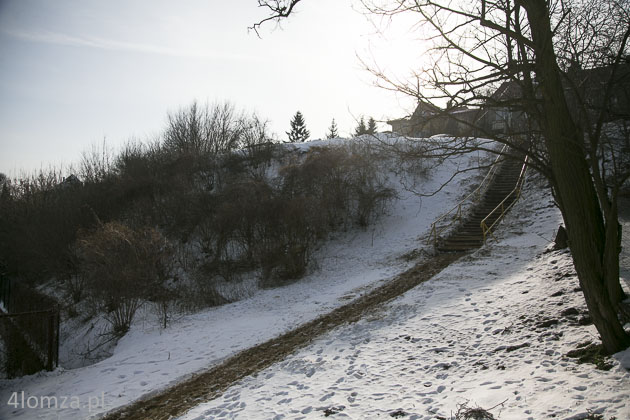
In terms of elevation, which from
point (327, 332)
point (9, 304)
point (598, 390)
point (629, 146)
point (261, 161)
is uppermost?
point (261, 161)

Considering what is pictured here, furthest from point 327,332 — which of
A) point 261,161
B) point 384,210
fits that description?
point 261,161

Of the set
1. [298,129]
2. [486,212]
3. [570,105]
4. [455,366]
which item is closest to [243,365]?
[455,366]

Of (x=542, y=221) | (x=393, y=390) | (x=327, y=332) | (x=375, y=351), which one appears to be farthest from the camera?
(x=542, y=221)

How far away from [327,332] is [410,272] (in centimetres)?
555

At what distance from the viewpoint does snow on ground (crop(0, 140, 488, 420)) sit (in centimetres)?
687

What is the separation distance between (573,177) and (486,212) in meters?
14.8

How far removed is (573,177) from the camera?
463 centimetres

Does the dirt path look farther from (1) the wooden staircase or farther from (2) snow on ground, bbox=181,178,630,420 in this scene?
(1) the wooden staircase

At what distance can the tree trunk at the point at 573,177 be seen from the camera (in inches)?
178

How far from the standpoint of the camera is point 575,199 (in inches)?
183

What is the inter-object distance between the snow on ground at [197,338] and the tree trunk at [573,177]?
6.47 meters

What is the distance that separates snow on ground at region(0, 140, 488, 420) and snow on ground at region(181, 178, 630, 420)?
6.81 ft

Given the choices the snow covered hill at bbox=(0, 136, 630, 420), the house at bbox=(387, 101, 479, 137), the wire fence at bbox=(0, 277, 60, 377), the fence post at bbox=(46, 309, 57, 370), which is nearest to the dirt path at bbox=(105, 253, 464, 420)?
the snow covered hill at bbox=(0, 136, 630, 420)

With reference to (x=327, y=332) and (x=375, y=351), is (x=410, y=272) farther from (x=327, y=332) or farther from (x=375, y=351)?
(x=375, y=351)
